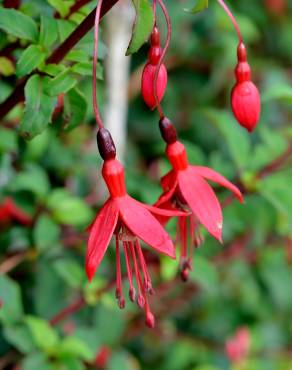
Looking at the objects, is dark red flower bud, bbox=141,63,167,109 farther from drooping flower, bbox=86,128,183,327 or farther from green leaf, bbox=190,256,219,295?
green leaf, bbox=190,256,219,295

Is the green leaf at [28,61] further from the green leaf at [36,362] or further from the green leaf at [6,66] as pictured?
the green leaf at [36,362]

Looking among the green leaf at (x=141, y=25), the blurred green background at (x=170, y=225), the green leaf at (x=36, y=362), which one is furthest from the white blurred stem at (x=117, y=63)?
the green leaf at (x=141, y=25)

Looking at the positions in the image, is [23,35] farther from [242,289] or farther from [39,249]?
[242,289]

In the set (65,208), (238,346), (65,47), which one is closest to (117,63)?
(65,208)

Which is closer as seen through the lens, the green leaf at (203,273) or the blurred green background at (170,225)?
the blurred green background at (170,225)

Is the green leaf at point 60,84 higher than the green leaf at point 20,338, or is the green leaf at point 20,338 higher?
the green leaf at point 60,84

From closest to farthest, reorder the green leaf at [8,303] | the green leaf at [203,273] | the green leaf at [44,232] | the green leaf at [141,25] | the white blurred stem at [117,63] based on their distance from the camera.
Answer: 1. the green leaf at [141,25]
2. the green leaf at [8,303]
3. the green leaf at [44,232]
4. the green leaf at [203,273]
5. the white blurred stem at [117,63]

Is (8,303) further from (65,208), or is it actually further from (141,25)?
(141,25)
